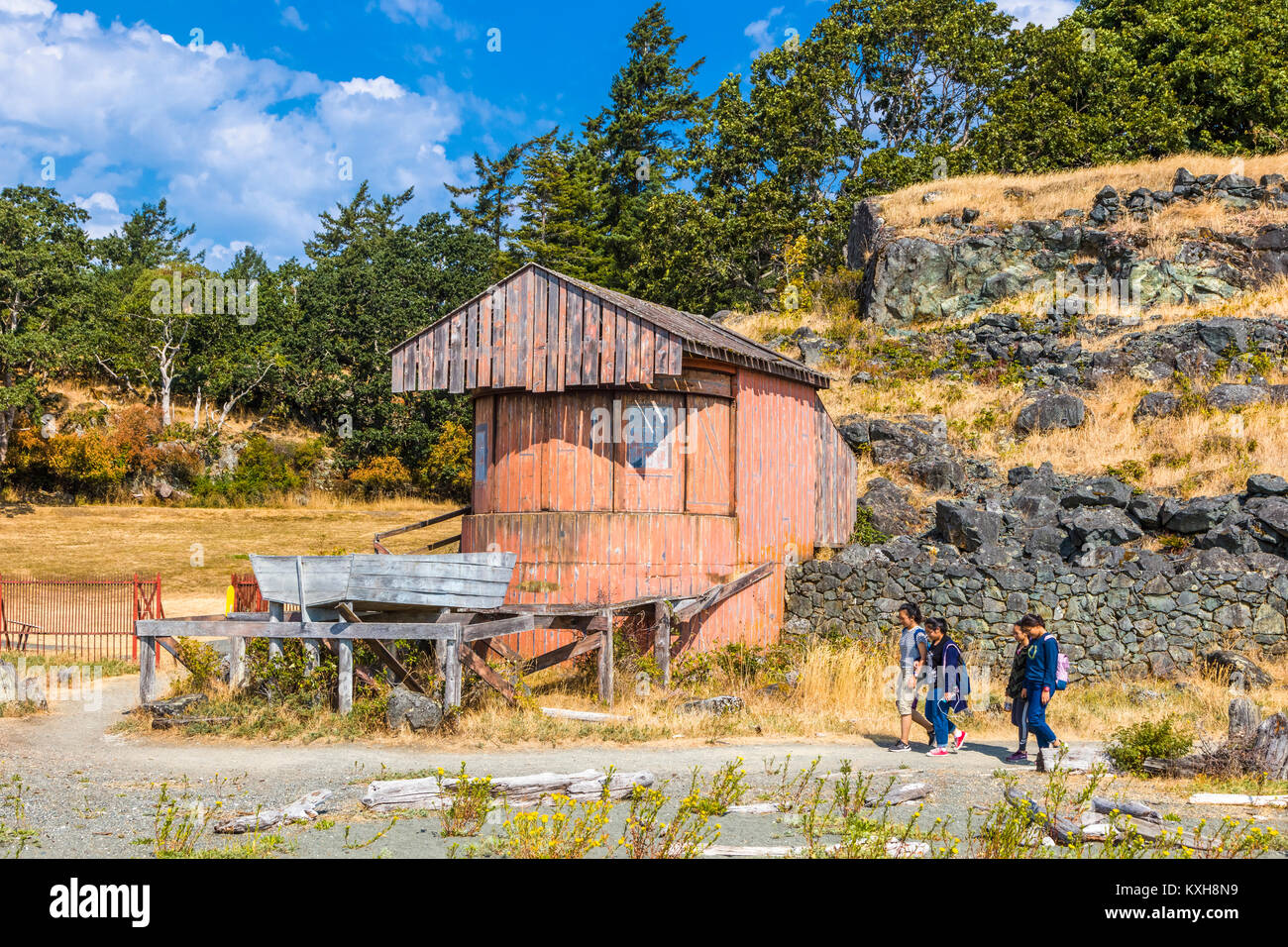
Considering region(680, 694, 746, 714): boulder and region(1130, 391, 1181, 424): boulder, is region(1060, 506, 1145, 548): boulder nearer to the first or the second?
region(1130, 391, 1181, 424): boulder

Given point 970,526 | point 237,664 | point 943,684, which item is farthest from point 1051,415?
point 237,664

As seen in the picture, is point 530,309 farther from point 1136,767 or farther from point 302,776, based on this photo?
point 1136,767

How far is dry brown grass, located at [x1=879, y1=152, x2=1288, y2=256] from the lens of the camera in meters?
33.5

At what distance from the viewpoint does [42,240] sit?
42562mm

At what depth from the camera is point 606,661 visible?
14461mm

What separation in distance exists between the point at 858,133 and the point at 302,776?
43.0 metres

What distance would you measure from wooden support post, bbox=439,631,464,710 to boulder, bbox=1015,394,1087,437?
59.9 ft

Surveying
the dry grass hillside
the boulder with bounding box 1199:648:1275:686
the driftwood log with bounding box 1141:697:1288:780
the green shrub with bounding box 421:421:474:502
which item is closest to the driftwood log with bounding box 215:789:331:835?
the driftwood log with bounding box 1141:697:1288:780

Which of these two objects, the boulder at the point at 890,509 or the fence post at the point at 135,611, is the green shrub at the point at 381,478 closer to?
the fence post at the point at 135,611

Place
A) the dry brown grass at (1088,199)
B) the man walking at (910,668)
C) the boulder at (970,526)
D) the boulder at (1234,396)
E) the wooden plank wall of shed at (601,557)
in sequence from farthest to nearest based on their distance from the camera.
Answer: the dry brown grass at (1088,199) < the boulder at (1234,396) < the boulder at (970,526) < the wooden plank wall of shed at (601,557) < the man walking at (910,668)

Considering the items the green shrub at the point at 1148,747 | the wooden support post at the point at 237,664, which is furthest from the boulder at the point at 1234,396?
the wooden support post at the point at 237,664

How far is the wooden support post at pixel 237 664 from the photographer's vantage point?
14197 millimetres

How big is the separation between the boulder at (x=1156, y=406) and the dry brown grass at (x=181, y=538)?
22221 millimetres
